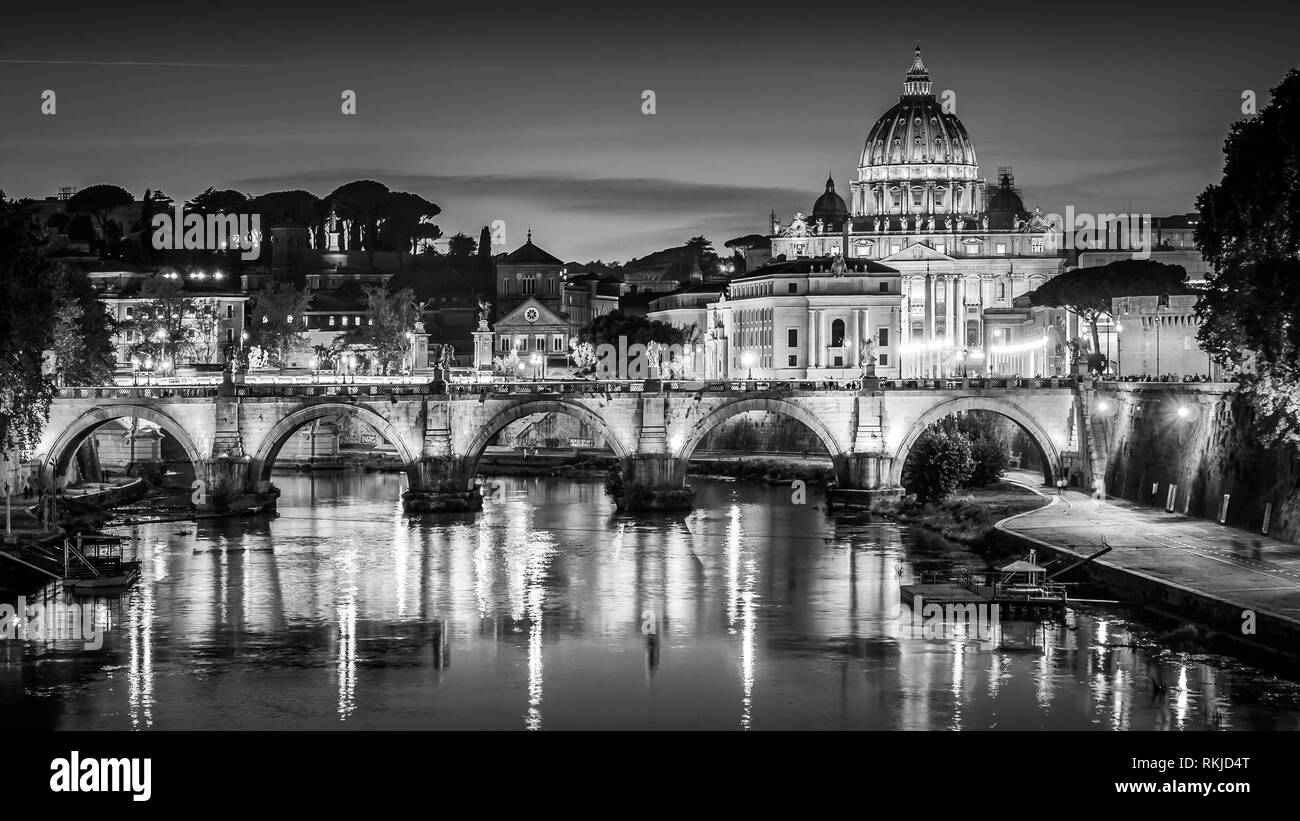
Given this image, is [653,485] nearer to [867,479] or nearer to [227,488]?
[867,479]

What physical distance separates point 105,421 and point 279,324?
160 feet

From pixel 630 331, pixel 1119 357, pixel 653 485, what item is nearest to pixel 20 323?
pixel 653 485

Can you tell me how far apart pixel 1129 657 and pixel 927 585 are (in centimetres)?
937

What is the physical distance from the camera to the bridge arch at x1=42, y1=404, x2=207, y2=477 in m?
72.6

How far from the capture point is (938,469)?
226 ft

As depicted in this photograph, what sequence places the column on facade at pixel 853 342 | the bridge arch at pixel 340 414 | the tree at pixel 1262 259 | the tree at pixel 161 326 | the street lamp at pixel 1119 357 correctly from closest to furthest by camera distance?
the tree at pixel 1262 259, the bridge arch at pixel 340 414, the street lamp at pixel 1119 357, the tree at pixel 161 326, the column on facade at pixel 853 342

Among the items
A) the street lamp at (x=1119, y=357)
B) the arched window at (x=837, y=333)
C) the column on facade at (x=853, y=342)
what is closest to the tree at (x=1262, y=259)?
the street lamp at (x=1119, y=357)

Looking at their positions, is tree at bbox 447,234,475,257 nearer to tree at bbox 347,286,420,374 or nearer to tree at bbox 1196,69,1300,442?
tree at bbox 347,286,420,374

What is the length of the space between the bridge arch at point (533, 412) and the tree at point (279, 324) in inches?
1778

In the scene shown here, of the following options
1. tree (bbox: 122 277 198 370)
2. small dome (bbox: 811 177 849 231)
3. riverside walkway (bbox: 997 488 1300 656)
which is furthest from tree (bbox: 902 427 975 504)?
small dome (bbox: 811 177 849 231)

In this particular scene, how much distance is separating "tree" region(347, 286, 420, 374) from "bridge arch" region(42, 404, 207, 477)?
118ft

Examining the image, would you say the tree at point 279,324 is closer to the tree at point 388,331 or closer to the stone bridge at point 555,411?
the tree at point 388,331

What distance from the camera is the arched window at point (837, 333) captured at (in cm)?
A: 11906
